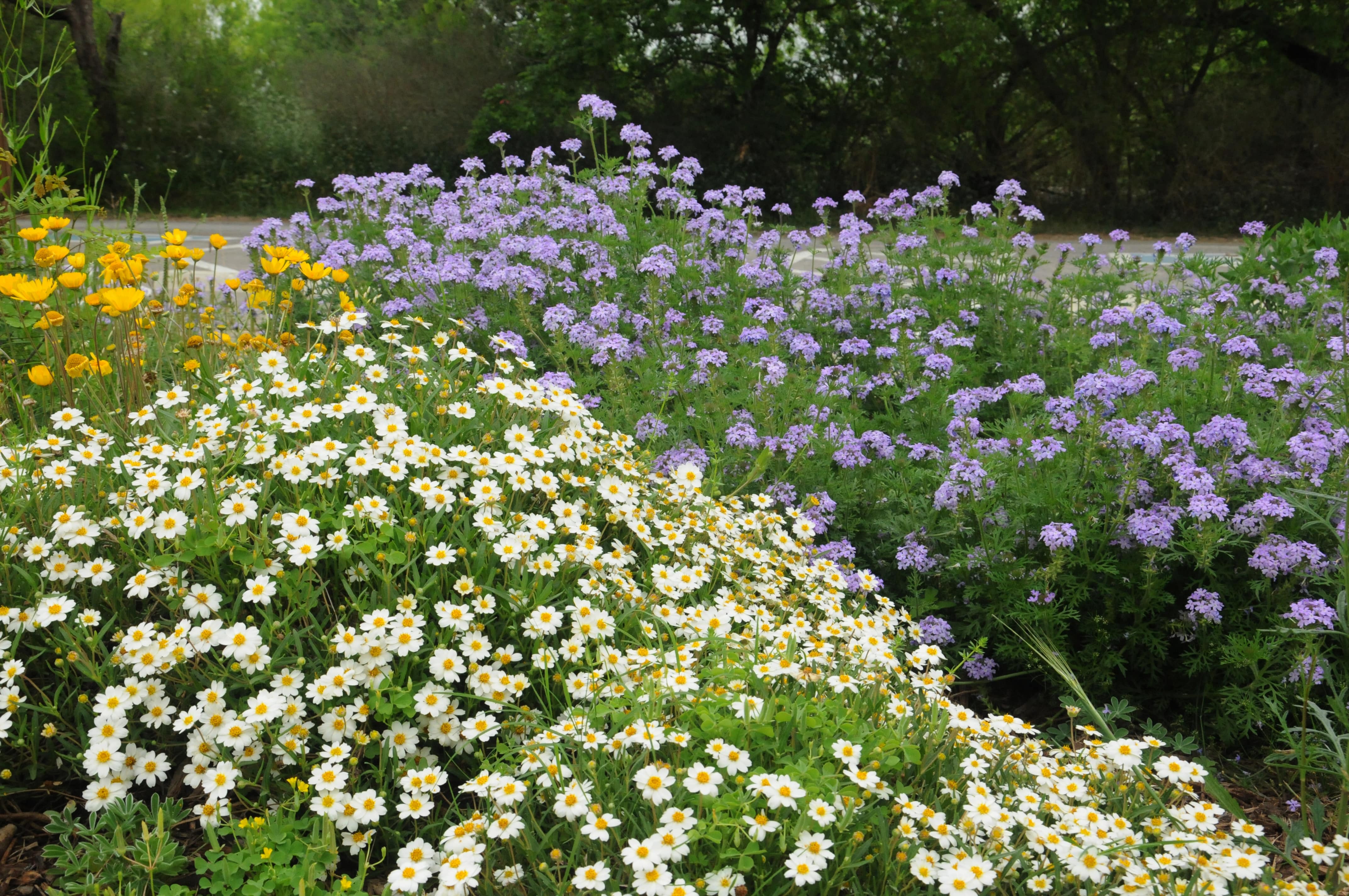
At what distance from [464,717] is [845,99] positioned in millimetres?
19552

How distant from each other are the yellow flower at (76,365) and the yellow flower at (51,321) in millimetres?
119

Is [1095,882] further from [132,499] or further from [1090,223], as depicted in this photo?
[1090,223]

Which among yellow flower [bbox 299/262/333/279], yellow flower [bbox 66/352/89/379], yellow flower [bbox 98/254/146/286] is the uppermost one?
yellow flower [bbox 299/262/333/279]

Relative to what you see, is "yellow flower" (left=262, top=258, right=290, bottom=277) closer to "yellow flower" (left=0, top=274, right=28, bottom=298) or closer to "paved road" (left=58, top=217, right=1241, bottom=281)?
"yellow flower" (left=0, top=274, right=28, bottom=298)

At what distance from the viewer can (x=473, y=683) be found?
7.63 feet

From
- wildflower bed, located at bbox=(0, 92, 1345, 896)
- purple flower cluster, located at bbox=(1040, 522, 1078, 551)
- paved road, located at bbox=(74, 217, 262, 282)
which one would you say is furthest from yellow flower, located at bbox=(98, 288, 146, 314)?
purple flower cluster, located at bbox=(1040, 522, 1078, 551)

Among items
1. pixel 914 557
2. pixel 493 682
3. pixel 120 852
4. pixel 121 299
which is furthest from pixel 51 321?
pixel 914 557

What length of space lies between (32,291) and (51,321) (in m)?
0.27

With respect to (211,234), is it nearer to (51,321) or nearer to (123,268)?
(123,268)

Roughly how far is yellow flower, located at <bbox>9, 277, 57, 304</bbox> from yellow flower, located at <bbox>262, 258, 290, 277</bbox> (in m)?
0.70

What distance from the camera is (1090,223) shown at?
1825cm

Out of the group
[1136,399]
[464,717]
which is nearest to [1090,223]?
[1136,399]

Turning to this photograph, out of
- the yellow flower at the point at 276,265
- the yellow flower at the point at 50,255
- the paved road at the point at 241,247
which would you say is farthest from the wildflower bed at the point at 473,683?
the paved road at the point at 241,247

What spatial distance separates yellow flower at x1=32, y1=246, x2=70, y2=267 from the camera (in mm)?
3154
